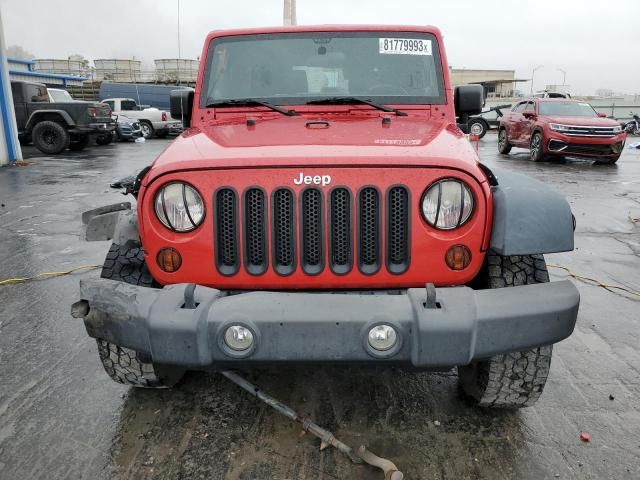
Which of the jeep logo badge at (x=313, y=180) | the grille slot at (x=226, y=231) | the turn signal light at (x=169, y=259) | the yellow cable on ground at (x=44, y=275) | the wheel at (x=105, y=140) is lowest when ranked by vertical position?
the wheel at (x=105, y=140)

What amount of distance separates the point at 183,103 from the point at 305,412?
2287mm

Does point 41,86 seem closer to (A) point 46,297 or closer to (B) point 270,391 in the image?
(A) point 46,297

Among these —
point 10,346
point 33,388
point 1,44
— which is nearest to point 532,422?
point 33,388

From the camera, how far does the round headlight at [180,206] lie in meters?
2.22

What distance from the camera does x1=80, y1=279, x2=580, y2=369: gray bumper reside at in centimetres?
192

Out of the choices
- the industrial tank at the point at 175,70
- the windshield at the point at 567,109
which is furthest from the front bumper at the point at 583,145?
the industrial tank at the point at 175,70

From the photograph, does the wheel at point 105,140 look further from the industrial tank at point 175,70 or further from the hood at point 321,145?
the industrial tank at point 175,70

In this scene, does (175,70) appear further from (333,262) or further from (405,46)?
(333,262)

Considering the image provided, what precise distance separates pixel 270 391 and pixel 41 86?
15.9 m

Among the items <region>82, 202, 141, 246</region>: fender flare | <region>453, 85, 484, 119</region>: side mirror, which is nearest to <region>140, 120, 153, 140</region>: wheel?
<region>453, 85, 484, 119</region>: side mirror

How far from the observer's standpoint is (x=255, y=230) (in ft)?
7.22

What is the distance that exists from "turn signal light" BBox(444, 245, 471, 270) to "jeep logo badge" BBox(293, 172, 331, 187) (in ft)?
1.88

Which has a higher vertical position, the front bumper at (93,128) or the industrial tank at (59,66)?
the industrial tank at (59,66)

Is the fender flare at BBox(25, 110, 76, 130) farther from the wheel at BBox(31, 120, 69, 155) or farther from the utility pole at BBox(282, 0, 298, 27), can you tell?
the utility pole at BBox(282, 0, 298, 27)
